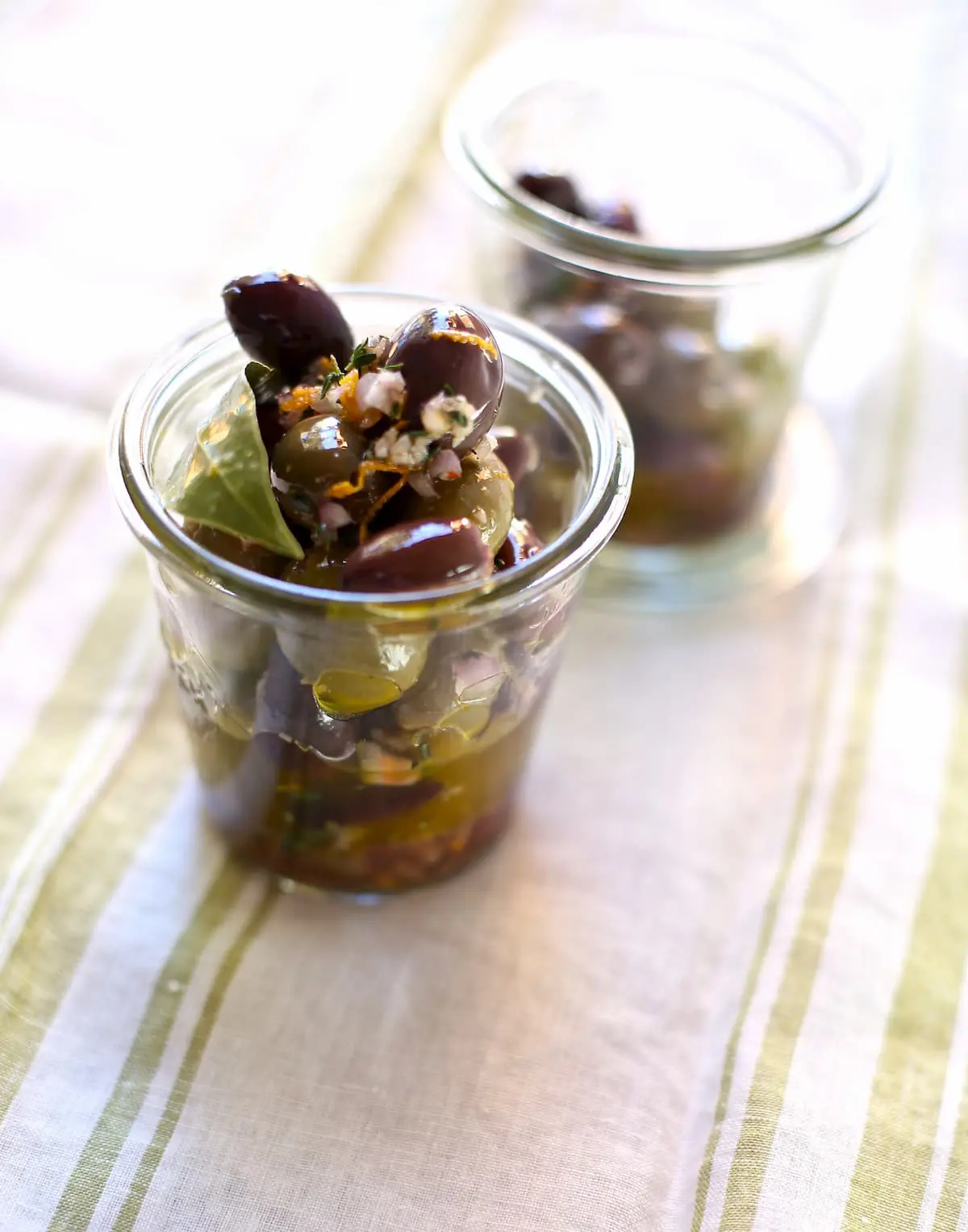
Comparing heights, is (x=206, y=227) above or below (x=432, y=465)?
below

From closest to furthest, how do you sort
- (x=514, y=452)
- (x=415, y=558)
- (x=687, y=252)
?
(x=415, y=558) < (x=514, y=452) < (x=687, y=252)

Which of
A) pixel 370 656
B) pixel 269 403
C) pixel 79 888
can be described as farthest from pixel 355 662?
pixel 79 888

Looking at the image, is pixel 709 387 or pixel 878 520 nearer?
pixel 709 387

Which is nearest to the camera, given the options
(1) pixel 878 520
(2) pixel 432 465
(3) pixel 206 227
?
(2) pixel 432 465

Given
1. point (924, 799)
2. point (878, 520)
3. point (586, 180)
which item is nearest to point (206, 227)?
point (586, 180)

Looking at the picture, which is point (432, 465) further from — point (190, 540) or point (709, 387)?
point (709, 387)

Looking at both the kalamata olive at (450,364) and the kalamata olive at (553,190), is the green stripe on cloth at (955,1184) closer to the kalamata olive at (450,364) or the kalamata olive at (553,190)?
the kalamata olive at (450,364)

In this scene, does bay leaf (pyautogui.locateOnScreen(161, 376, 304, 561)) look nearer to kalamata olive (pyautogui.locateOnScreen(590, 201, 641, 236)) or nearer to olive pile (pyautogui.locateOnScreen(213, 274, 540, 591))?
olive pile (pyautogui.locateOnScreen(213, 274, 540, 591))

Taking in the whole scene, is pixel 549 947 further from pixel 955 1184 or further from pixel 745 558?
pixel 745 558
